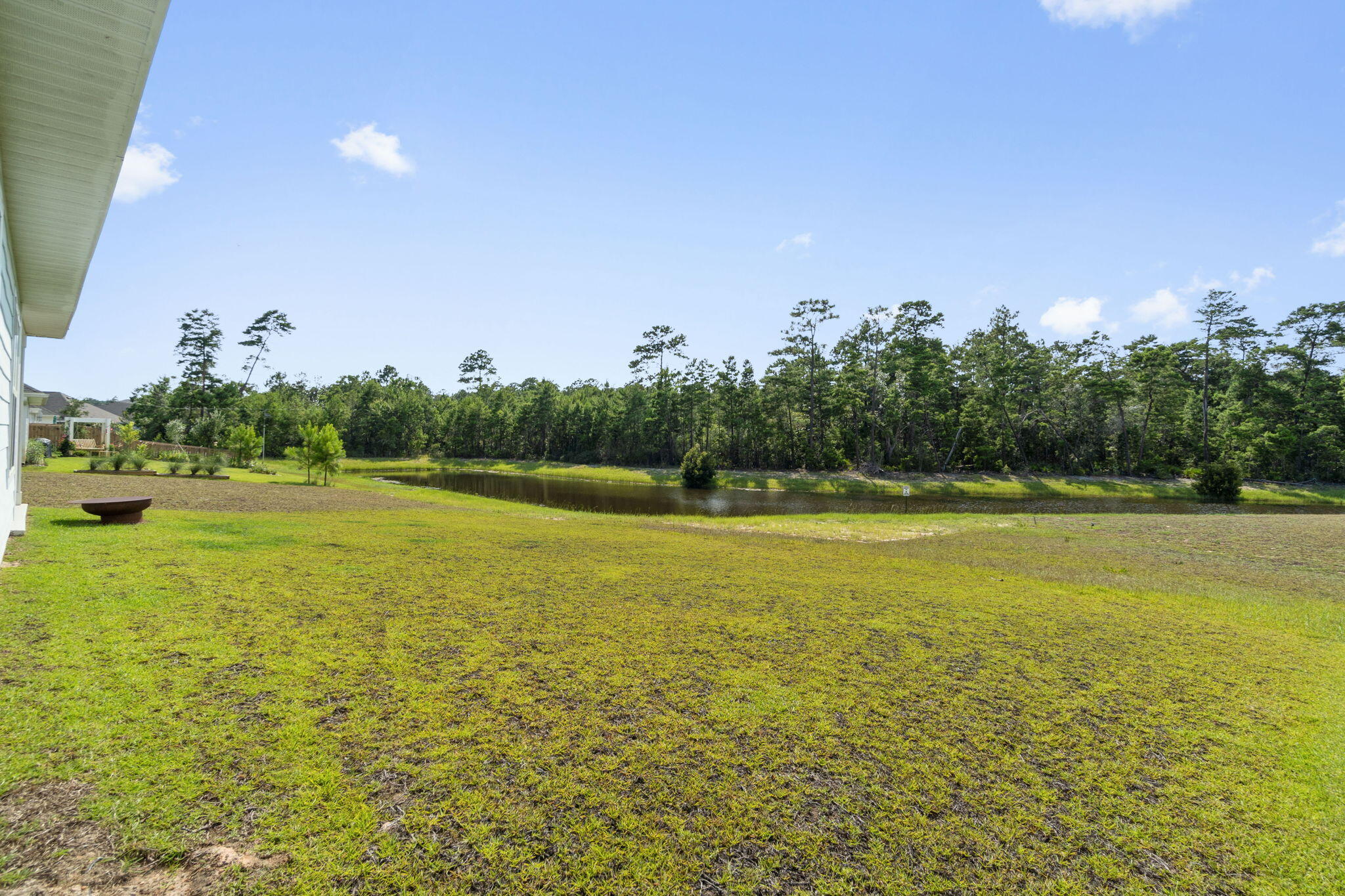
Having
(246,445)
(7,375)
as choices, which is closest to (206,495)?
(7,375)

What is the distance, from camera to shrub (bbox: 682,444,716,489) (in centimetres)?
4741

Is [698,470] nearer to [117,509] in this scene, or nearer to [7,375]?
[117,509]

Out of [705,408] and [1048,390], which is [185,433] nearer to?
[705,408]

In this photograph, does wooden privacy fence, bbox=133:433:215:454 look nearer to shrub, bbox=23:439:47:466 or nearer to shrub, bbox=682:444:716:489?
shrub, bbox=23:439:47:466

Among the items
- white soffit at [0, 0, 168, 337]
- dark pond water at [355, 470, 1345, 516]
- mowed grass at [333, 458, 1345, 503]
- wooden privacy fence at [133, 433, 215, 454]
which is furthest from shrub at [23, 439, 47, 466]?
mowed grass at [333, 458, 1345, 503]

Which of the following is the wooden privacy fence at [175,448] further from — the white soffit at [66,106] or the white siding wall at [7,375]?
the white soffit at [66,106]

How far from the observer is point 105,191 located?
5.85 metres

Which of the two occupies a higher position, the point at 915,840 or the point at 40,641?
the point at 40,641

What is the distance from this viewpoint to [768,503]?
3628cm

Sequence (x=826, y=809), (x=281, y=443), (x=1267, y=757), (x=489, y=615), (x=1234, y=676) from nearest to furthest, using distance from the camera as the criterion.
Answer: (x=826, y=809) < (x=1267, y=757) < (x=1234, y=676) < (x=489, y=615) < (x=281, y=443)

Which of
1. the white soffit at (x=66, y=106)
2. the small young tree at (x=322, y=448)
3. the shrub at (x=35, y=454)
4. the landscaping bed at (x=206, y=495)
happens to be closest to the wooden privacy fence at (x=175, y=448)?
the shrub at (x=35, y=454)

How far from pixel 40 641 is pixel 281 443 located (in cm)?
7762

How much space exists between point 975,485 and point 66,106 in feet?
185

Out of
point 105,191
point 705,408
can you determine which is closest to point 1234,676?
point 105,191
